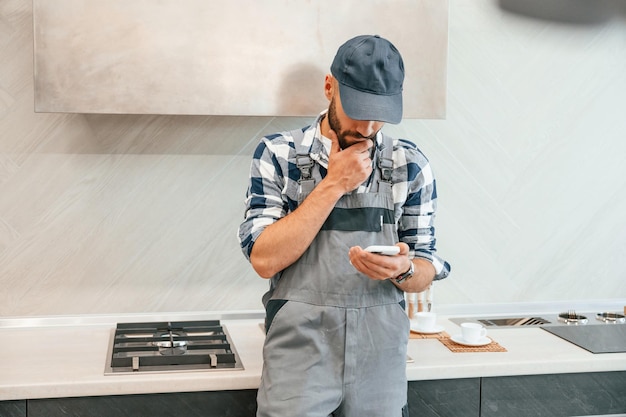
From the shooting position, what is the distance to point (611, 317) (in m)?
2.85

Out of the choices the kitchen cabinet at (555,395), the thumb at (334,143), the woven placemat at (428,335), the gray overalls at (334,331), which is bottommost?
the kitchen cabinet at (555,395)

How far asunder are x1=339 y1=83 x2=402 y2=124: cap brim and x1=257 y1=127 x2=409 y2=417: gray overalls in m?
0.19

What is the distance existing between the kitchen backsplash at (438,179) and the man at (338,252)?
792mm

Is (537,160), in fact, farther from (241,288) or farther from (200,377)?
(200,377)

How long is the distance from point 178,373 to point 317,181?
636mm

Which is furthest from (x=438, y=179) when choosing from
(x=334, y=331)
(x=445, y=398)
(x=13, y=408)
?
(x=13, y=408)

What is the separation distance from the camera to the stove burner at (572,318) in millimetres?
2799

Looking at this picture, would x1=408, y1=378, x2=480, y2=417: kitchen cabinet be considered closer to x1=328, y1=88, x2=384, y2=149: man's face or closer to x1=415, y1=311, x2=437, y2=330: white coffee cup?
x1=415, y1=311, x2=437, y2=330: white coffee cup

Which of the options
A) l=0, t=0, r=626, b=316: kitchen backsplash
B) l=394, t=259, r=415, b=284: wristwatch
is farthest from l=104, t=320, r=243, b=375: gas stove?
l=394, t=259, r=415, b=284: wristwatch

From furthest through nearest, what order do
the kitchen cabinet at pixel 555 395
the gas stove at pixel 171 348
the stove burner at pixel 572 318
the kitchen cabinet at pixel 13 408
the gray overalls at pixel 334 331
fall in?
the stove burner at pixel 572 318 → the kitchen cabinet at pixel 555 395 → the gas stove at pixel 171 348 → the kitchen cabinet at pixel 13 408 → the gray overalls at pixel 334 331

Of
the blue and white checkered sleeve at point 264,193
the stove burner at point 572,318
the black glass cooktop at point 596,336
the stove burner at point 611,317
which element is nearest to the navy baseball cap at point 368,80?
the blue and white checkered sleeve at point 264,193

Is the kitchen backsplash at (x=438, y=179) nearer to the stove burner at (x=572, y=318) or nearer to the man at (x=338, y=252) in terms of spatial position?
the stove burner at (x=572, y=318)

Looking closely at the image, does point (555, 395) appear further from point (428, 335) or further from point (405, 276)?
point (405, 276)

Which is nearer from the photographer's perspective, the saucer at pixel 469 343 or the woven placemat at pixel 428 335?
the saucer at pixel 469 343
